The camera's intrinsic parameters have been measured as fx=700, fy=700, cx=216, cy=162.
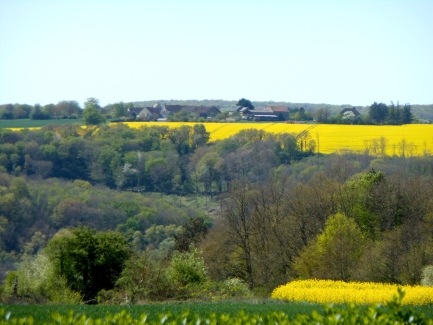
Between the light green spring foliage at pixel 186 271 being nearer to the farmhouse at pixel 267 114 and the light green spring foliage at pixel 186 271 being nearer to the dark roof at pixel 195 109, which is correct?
the farmhouse at pixel 267 114

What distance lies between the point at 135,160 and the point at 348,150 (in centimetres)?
2740

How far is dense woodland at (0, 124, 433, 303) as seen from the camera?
31344 millimetres

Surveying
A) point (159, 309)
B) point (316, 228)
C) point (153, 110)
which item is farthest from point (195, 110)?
point (159, 309)

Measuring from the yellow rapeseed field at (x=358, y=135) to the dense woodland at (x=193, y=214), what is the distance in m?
3.05

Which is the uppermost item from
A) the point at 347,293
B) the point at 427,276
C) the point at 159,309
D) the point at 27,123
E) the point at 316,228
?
the point at 27,123

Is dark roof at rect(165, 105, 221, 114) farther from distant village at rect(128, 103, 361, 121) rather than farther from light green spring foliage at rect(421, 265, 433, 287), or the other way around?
light green spring foliage at rect(421, 265, 433, 287)

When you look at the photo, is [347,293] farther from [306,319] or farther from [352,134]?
[352,134]

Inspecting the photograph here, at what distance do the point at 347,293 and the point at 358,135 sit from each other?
2361 inches

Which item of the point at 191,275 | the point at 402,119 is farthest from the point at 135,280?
the point at 402,119

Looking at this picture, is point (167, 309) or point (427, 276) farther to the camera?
point (427, 276)

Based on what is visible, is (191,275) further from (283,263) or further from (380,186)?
(380,186)

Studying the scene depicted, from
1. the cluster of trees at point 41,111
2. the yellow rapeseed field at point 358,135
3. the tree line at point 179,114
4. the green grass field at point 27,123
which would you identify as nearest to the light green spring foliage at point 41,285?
the yellow rapeseed field at point 358,135

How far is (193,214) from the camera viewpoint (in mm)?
73062

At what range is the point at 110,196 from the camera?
75.0 m
